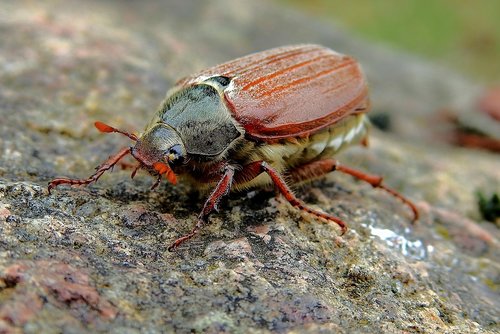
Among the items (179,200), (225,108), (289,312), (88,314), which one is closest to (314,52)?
(225,108)

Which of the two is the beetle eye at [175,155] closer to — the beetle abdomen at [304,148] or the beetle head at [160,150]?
the beetle head at [160,150]

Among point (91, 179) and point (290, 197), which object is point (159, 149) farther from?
point (290, 197)

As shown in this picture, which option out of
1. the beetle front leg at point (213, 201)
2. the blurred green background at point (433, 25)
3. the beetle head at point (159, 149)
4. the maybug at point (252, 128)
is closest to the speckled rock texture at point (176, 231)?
the beetle front leg at point (213, 201)

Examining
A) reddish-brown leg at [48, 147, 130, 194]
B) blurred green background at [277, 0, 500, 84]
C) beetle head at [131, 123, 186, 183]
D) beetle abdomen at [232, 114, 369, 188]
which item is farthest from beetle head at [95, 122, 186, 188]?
blurred green background at [277, 0, 500, 84]

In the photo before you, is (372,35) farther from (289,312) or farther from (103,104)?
(289,312)

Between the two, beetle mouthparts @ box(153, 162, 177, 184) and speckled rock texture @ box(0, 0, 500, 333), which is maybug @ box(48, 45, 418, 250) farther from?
speckled rock texture @ box(0, 0, 500, 333)
